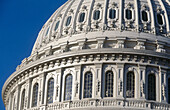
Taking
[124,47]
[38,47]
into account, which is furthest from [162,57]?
[38,47]

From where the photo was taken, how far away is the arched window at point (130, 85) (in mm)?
88062

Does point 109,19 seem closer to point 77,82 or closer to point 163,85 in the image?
point 77,82

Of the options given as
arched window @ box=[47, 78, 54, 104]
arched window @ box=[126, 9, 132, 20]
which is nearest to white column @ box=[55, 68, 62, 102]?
arched window @ box=[47, 78, 54, 104]

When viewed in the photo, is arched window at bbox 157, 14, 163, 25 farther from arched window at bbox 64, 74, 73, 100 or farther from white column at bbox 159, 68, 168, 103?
arched window at bbox 64, 74, 73, 100

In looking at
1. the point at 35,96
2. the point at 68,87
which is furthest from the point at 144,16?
the point at 35,96

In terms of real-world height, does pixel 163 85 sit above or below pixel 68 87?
above

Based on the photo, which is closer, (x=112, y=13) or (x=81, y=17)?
(x=112, y=13)

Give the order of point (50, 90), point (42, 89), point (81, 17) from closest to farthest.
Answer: point (50, 90) → point (42, 89) → point (81, 17)

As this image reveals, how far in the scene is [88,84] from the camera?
89.4 metres

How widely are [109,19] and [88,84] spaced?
1032 centimetres

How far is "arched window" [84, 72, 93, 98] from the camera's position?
88744mm

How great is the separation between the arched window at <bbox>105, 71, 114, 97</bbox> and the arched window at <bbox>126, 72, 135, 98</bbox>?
1805mm

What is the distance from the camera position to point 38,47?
101 metres

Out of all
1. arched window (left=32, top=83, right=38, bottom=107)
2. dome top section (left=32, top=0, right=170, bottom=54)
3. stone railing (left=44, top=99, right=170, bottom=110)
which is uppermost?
dome top section (left=32, top=0, right=170, bottom=54)
